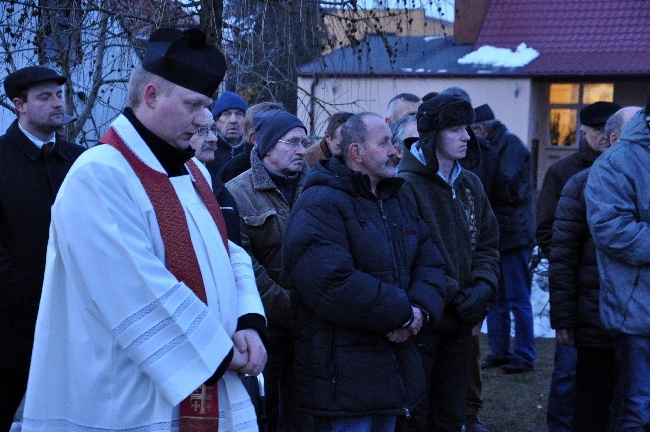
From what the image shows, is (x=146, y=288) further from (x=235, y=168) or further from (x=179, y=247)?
(x=235, y=168)

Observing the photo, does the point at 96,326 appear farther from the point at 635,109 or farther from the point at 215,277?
the point at 635,109

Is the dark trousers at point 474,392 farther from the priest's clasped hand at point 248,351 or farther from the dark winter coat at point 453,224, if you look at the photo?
the priest's clasped hand at point 248,351

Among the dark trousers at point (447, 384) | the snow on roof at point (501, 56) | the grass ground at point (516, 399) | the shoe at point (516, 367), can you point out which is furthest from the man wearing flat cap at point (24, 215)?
the snow on roof at point (501, 56)

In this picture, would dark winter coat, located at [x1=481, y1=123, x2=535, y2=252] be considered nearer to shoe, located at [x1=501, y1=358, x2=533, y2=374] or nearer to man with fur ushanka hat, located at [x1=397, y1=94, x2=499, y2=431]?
shoe, located at [x1=501, y1=358, x2=533, y2=374]

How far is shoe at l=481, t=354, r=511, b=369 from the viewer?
7768mm

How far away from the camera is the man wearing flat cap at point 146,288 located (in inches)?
103

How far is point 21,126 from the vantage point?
14.9 feet

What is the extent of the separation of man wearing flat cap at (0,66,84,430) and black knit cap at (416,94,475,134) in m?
1.89

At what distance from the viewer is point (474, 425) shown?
6066mm

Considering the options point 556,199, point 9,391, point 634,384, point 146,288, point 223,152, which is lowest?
point 634,384

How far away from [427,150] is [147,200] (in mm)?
2415

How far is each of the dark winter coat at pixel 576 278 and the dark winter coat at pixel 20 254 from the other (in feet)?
9.21

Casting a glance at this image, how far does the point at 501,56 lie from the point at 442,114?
58.8 feet

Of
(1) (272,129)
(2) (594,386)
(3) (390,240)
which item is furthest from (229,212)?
(2) (594,386)
